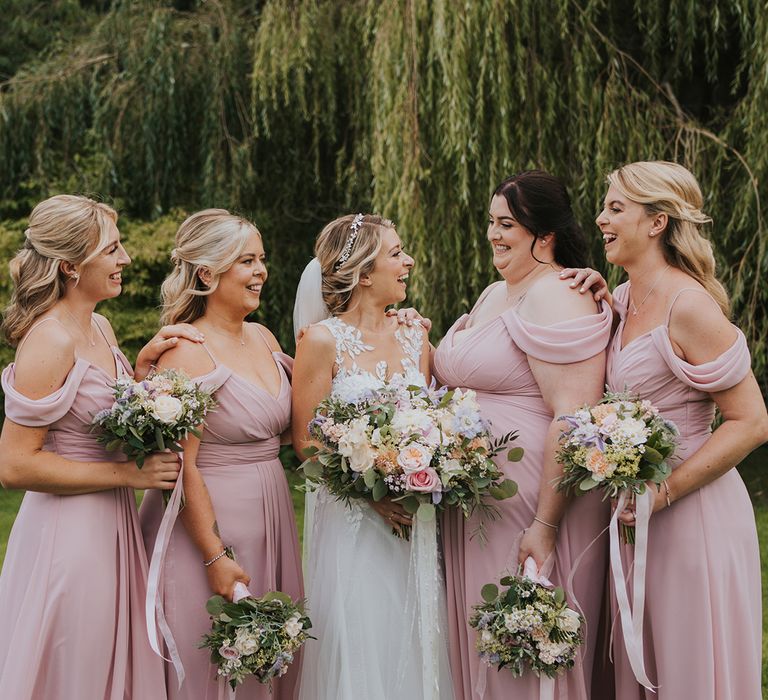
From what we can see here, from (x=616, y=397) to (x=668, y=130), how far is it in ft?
16.0

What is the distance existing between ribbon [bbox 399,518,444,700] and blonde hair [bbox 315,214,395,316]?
39.4 inches

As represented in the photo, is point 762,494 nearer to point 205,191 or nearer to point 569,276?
point 205,191

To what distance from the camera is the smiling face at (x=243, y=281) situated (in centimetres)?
400

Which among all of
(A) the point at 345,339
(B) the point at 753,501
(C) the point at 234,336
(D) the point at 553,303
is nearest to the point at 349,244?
(A) the point at 345,339

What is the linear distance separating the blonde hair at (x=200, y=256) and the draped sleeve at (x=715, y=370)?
5.65ft

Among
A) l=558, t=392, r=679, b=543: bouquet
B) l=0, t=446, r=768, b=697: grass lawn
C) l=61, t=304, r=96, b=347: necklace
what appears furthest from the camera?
l=0, t=446, r=768, b=697: grass lawn

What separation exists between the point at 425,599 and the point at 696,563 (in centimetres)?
102

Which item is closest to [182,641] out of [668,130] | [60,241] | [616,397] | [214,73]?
[60,241]

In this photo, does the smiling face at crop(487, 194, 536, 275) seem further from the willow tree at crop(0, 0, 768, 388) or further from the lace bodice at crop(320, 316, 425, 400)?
the willow tree at crop(0, 0, 768, 388)

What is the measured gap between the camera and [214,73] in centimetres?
935

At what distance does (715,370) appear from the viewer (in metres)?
3.67

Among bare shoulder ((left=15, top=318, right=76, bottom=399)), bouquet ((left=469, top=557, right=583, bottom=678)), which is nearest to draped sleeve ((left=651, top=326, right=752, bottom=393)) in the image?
bouquet ((left=469, top=557, right=583, bottom=678))

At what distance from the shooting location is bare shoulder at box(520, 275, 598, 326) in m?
3.94

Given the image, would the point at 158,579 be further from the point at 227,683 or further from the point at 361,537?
the point at 361,537
